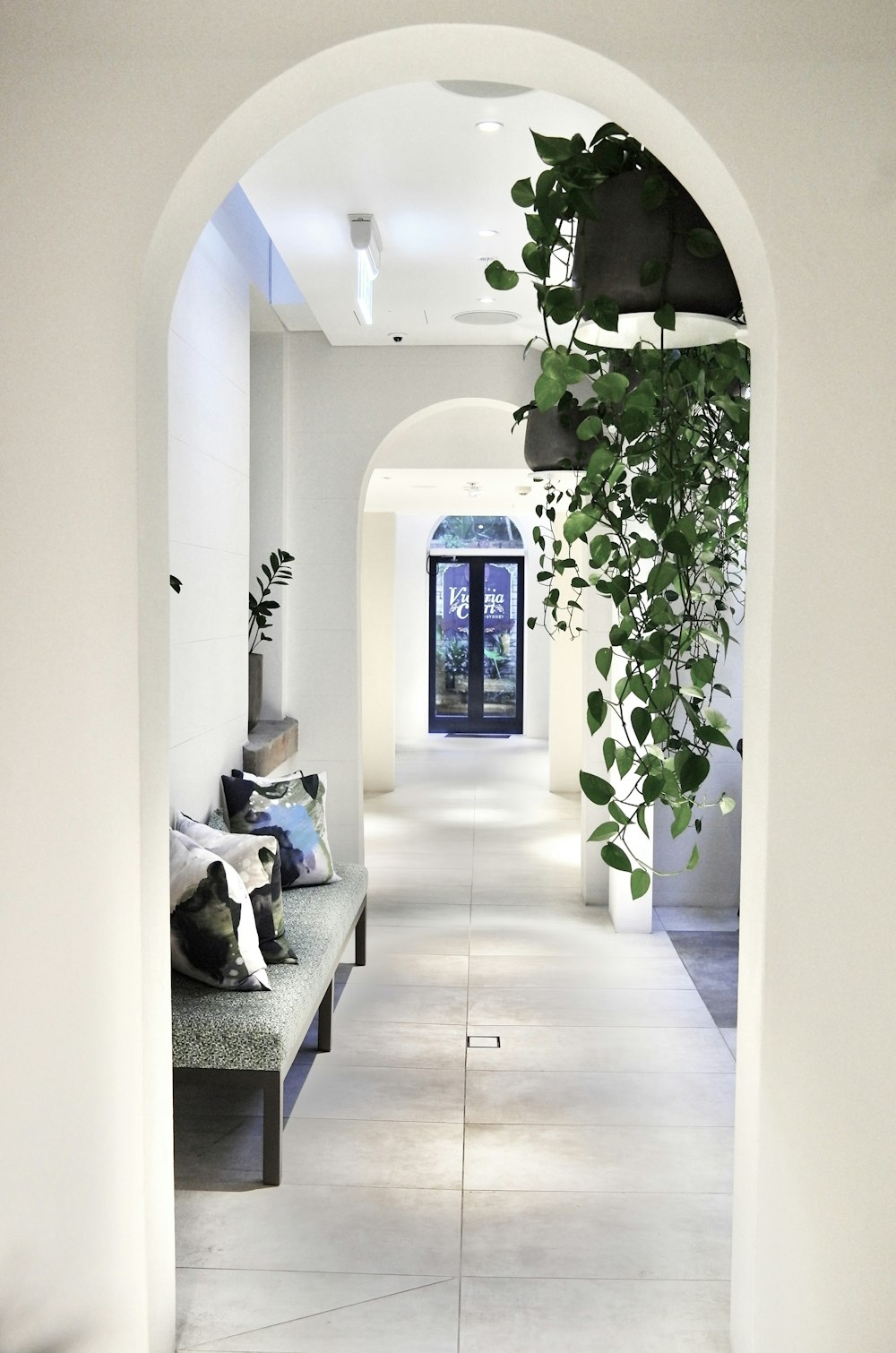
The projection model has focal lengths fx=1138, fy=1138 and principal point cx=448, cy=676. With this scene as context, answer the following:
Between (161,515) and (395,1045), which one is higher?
(161,515)

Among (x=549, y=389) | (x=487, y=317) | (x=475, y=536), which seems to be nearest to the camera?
(x=549, y=389)

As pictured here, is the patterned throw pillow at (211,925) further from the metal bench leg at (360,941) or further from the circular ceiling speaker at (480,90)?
the circular ceiling speaker at (480,90)

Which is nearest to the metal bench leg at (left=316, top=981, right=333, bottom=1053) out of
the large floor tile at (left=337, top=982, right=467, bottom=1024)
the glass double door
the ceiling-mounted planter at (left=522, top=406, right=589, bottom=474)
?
the large floor tile at (left=337, top=982, right=467, bottom=1024)

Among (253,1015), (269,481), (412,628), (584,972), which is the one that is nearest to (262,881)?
(253,1015)

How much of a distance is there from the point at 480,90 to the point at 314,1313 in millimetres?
2811

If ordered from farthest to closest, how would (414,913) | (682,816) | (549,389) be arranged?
(414,913) < (682,816) < (549,389)

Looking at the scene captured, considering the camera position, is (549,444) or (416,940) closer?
(549,444)

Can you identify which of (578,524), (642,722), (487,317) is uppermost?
(487,317)

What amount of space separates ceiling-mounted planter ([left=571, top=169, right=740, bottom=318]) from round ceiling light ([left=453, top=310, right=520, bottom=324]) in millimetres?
3267

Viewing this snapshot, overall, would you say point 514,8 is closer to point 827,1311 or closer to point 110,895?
point 110,895

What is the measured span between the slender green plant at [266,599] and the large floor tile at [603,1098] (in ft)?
8.53

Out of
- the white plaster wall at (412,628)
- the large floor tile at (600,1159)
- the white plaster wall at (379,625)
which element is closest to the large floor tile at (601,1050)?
the large floor tile at (600,1159)

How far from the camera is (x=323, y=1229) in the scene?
261cm

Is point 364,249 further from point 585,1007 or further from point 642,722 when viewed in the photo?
point 585,1007
